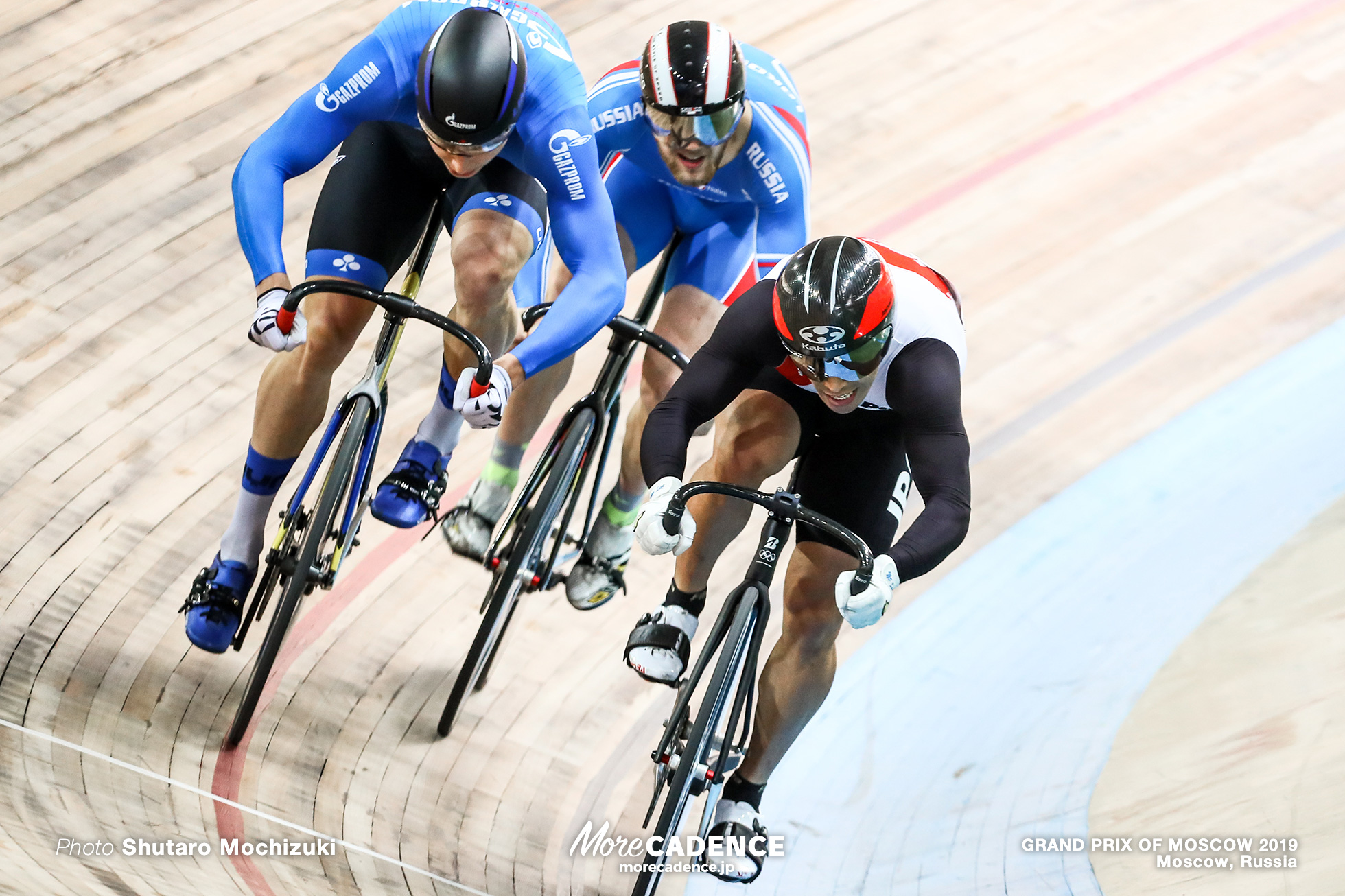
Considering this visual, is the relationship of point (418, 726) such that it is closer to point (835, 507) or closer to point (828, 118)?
point (835, 507)

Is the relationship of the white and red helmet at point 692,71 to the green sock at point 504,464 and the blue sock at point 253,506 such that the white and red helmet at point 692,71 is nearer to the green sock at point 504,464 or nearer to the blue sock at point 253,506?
the green sock at point 504,464

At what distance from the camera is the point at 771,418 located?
3211mm

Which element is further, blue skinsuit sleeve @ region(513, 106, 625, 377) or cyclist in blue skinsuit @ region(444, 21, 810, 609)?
cyclist in blue skinsuit @ region(444, 21, 810, 609)

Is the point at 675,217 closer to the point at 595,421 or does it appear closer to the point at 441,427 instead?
the point at 595,421

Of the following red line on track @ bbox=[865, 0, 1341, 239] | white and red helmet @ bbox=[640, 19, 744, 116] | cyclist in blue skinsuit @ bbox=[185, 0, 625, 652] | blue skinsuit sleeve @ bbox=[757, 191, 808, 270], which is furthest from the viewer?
red line on track @ bbox=[865, 0, 1341, 239]

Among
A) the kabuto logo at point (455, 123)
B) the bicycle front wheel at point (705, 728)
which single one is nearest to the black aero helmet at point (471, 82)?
the kabuto logo at point (455, 123)

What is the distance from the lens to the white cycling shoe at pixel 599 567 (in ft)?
12.9

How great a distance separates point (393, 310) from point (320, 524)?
52 cm

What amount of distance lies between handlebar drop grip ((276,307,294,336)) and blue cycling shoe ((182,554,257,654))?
0.79m

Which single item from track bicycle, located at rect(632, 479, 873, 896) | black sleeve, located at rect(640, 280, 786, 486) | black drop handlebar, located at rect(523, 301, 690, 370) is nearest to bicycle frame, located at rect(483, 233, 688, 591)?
black drop handlebar, located at rect(523, 301, 690, 370)

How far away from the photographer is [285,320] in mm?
3068

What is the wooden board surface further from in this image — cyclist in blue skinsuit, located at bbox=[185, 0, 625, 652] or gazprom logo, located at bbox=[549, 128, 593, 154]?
gazprom logo, located at bbox=[549, 128, 593, 154]

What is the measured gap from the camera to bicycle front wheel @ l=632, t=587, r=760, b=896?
3012mm

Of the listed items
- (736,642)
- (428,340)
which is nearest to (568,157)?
(736,642)
